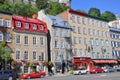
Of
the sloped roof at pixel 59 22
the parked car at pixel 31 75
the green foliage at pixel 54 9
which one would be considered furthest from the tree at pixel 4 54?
the green foliage at pixel 54 9

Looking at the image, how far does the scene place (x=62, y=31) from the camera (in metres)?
65.5

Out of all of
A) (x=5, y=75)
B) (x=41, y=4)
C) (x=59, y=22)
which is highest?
(x=41, y=4)

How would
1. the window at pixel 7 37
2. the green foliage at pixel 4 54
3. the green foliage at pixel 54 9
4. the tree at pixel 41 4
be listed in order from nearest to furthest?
the green foliage at pixel 4 54 → the window at pixel 7 37 → the green foliage at pixel 54 9 → the tree at pixel 41 4

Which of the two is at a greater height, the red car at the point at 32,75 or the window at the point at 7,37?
the window at the point at 7,37

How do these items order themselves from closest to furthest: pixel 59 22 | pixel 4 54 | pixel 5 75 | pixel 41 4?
pixel 5 75
pixel 4 54
pixel 59 22
pixel 41 4

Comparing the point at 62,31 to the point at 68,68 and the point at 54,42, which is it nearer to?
the point at 54,42

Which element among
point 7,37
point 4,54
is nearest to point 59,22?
point 7,37

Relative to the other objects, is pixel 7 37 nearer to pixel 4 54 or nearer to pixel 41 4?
pixel 4 54

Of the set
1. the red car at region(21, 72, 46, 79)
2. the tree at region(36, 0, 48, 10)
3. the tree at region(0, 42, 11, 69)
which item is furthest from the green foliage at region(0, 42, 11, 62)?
the tree at region(36, 0, 48, 10)

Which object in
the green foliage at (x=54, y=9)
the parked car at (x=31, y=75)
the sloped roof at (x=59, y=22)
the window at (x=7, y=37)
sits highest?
the green foliage at (x=54, y=9)

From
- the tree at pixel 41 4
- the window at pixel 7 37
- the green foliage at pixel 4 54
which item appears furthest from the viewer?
the tree at pixel 41 4

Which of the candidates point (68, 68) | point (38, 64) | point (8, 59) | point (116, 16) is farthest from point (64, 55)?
point (116, 16)

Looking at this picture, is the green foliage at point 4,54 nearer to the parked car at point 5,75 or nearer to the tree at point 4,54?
the tree at point 4,54

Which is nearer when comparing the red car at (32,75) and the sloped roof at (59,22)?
the red car at (32,75)
